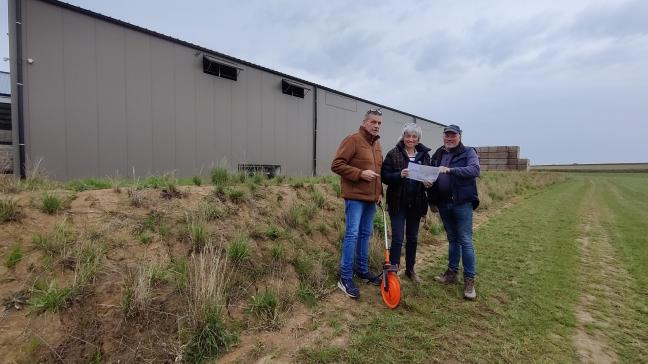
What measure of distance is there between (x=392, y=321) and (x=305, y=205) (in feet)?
9.30

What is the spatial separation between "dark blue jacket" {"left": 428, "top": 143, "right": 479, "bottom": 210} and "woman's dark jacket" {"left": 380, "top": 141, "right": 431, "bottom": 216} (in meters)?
0.26

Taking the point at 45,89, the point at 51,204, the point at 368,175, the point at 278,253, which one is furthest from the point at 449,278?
the point at 45,89

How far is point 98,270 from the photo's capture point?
10.00ft

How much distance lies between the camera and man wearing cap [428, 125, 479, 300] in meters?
3.88

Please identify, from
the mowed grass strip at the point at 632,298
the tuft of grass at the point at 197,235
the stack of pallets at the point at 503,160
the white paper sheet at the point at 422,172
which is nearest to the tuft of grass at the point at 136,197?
the tuft of grass at the point at 197,235

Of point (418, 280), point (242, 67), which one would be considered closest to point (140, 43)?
point (242, 67)

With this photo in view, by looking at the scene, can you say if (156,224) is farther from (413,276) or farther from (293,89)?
(293,89)

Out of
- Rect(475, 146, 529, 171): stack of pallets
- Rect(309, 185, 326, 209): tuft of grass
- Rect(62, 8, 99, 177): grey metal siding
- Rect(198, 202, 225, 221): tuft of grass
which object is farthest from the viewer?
Rect(475, 146, 529, 171): stack of pallets

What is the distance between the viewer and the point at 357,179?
12.0 feet

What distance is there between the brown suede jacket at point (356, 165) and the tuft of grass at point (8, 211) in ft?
10.9

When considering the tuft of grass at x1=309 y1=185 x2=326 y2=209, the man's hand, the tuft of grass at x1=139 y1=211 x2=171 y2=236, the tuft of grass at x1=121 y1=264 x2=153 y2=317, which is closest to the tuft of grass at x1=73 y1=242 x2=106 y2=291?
the tuft of grass at x1=121 y1=264 x2=153 y2=317

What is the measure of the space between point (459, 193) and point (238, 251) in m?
2.71

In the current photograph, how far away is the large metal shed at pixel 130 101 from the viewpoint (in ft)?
22.1

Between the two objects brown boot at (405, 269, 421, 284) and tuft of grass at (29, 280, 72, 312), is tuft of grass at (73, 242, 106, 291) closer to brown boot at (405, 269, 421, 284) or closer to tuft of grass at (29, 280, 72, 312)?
tuft of grass at (29, 280, 72, 312)
